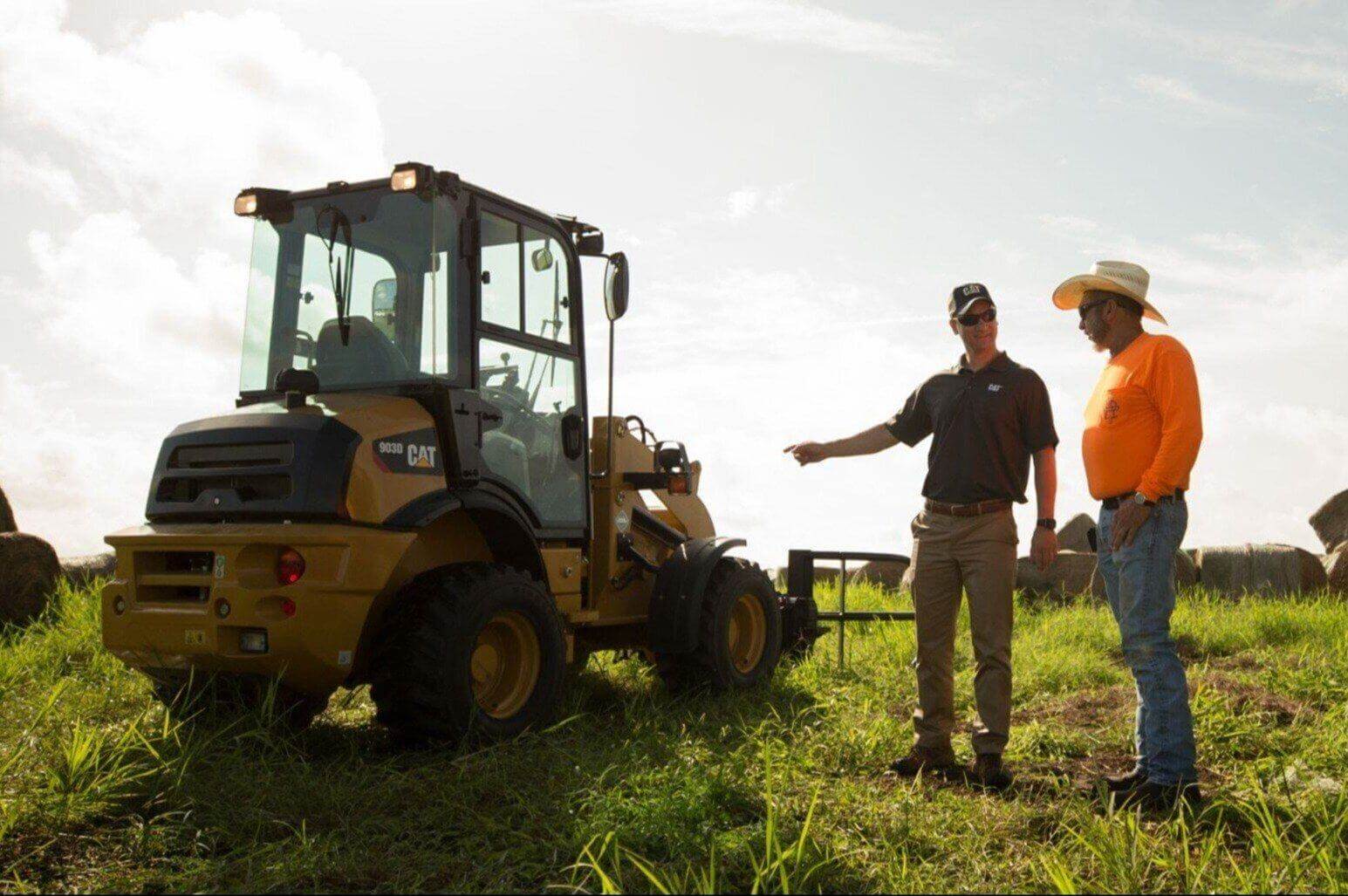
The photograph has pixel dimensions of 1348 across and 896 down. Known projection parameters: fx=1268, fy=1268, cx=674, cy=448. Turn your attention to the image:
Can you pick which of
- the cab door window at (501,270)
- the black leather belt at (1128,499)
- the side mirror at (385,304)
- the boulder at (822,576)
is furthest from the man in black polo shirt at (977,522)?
the boulder at (822,576)

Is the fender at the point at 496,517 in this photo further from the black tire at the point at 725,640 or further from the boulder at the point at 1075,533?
the boulder at the point at 1075,533

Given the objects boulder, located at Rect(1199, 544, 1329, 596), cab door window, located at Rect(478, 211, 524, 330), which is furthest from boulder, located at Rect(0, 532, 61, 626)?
boulder, located at Rect(1199, 544, 1329, 596)

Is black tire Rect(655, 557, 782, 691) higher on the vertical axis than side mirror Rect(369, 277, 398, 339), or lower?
lower

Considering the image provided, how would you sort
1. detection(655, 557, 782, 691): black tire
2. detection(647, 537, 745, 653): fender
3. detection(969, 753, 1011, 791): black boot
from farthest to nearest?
1. detection(655, 557, 782, 691): black tire
2. detection(647, 537, 745, 653): fender
3. detection(969, 753, 1011, 791): black boot

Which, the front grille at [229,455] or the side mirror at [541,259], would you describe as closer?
the front grille at [229,455]

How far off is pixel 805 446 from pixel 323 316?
→ 8.69ft

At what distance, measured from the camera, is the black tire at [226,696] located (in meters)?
5.92

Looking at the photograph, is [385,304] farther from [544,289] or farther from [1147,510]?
[1147,510]

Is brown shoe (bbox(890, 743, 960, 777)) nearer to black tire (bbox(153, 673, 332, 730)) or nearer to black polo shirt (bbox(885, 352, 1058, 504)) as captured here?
black polo shirt (bbox(885, 352, 1058, 504))

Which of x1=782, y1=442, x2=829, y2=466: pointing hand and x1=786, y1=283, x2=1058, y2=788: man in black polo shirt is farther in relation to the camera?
x1=782, y1=442, x2=829, y2=466: pointing hand

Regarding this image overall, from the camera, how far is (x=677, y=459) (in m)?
8.36

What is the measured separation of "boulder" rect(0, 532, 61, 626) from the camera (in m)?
9.66

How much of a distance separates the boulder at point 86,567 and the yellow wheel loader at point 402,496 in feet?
14.9

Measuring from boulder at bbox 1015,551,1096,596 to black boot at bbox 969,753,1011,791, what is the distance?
24.7 feet
